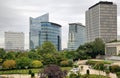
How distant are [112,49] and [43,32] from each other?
198ft

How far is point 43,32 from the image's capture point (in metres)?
136

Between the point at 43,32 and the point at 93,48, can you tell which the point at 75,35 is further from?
the point at 93,48

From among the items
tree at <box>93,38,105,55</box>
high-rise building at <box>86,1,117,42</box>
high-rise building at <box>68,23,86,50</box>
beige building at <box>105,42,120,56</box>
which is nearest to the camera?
beige building at <box>105,42,120,56</box>

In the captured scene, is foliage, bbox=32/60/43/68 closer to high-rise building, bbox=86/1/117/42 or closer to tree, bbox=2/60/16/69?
tree, bbox=2/60/16/69

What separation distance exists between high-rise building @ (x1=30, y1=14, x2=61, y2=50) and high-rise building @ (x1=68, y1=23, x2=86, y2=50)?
2486 cm

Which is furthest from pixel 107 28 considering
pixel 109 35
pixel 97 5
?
pixel 97 5

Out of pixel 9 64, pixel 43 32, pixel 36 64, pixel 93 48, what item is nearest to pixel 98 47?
pixel 93 48

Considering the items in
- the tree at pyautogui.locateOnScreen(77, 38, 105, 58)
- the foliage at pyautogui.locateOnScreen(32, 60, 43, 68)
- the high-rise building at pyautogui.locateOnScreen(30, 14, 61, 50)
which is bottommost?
the foliage at pyautogui.locateOnScreen(32, 60, 43, 68)

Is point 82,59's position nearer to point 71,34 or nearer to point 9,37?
point 71,34

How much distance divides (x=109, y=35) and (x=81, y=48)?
40.3 metres

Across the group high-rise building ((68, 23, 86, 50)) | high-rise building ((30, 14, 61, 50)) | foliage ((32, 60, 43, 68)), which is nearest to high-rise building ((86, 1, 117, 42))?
high-rise building ((30, 14, 61, 50))

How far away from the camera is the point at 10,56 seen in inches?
2357

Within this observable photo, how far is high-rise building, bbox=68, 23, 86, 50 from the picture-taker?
18093cm

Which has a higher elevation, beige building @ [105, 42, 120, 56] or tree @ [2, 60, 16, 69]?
beige building @ [105, 42, 120, 56]
